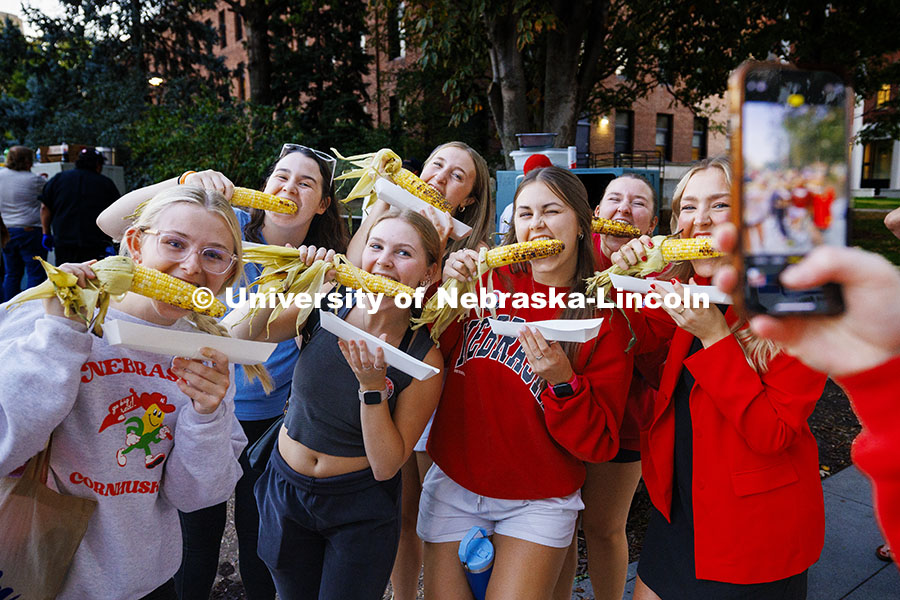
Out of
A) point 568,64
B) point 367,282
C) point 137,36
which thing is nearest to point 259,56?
point 137,36

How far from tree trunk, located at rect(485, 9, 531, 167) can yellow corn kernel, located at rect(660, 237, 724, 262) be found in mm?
7828

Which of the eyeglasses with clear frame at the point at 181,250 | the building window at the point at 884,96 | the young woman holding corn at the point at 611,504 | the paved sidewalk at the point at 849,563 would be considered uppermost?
the building window at the point at 884,96

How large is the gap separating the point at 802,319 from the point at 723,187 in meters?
1.62

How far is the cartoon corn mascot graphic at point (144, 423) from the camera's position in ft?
5.64

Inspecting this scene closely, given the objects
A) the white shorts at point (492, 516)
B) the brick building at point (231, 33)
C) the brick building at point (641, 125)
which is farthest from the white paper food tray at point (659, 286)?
the brick building at point (231, 33)

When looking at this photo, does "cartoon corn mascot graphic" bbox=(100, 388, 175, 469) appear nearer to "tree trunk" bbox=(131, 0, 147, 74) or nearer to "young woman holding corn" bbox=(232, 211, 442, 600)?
"young woman holding corn" bbox=(232, 211, 442, 600)

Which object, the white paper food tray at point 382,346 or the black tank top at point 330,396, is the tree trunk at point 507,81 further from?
the white paper food tray at point 382,346

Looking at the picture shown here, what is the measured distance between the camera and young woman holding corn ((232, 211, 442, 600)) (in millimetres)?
2145

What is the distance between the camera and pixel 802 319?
0.77 metres

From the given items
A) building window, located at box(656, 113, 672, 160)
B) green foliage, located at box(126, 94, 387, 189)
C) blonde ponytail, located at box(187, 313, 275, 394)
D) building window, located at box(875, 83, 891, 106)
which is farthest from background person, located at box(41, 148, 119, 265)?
building window, located at box(656, 113, 672, 160)

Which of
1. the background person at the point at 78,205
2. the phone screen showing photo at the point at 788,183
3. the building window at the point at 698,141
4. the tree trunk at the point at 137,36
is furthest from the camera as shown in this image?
the building window at the point at 698,141

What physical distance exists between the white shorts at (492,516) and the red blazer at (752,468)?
498mm

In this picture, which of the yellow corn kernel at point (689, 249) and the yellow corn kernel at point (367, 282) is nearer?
the yellow corn kernel at point (689, 249)

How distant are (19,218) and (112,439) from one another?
7.86 meters
